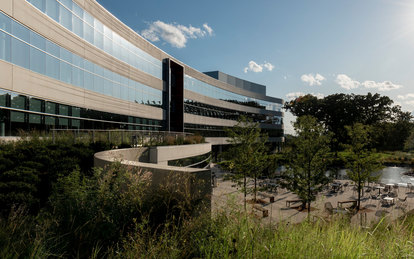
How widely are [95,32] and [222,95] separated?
35.4 meters

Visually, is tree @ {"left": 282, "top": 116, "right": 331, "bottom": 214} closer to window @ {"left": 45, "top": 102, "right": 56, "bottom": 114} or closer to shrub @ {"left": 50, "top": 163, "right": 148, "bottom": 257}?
shrub @ {"left": 50, "top": 163, "right": 148, "bottom": 257}

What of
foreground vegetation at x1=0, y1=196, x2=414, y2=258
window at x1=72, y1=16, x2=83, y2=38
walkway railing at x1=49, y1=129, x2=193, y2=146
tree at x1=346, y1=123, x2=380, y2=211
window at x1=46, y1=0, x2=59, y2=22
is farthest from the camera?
tree at x1=346, y1=123, x2=380, y2=211

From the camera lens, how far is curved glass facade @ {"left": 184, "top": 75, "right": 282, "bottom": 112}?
44.7 metres

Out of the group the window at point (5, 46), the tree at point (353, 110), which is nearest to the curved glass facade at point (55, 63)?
the window at point (5, 46)

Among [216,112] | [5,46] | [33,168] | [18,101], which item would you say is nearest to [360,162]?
[33,168]

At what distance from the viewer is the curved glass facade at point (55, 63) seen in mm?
15209

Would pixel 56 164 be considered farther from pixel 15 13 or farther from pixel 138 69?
pixel 138 69

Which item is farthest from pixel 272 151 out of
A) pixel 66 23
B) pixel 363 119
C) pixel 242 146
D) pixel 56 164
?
pixel 56 164

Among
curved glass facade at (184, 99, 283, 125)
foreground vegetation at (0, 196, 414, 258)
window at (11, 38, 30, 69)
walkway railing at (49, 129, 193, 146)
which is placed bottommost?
foreground vegetation at (0, 196, 414, 258)

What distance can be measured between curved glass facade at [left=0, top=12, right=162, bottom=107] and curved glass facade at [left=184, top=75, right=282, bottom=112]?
1547 cm

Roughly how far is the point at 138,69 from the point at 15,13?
15734mm

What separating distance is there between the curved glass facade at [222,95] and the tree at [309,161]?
2445 centimetres

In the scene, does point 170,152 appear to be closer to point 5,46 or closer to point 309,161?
point 5,46

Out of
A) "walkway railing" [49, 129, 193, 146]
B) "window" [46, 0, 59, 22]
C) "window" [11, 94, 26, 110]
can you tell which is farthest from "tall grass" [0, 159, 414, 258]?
"window" [46, 0, 59, 22]
